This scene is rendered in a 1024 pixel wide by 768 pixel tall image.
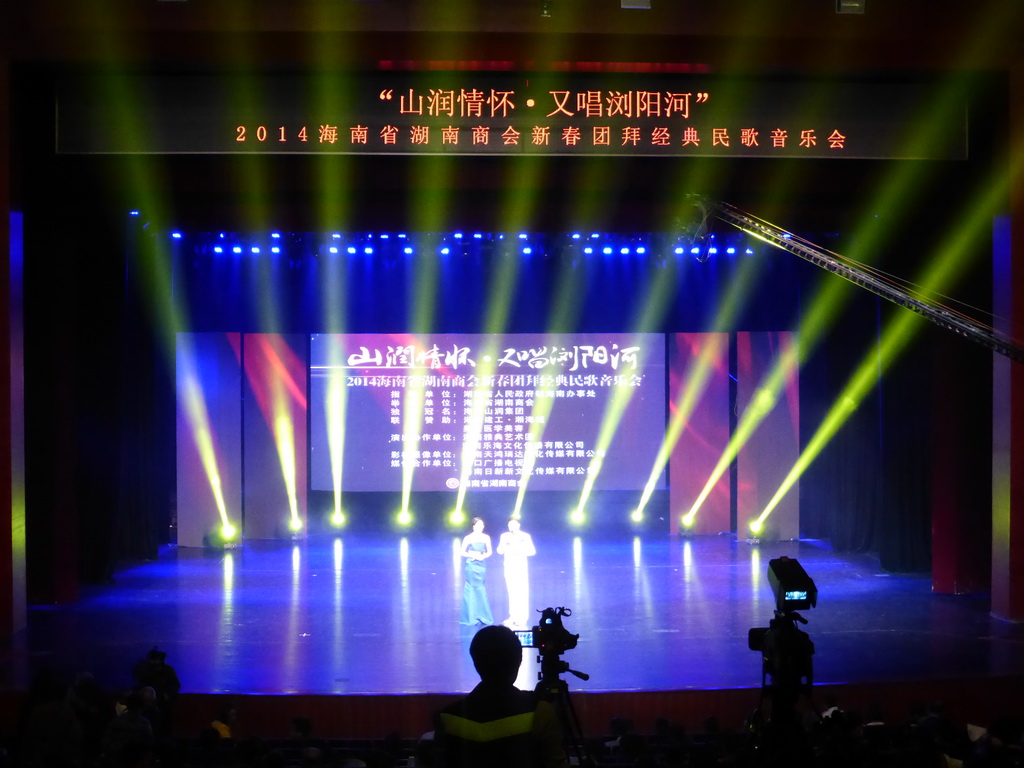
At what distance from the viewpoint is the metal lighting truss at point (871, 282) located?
724 centimetres

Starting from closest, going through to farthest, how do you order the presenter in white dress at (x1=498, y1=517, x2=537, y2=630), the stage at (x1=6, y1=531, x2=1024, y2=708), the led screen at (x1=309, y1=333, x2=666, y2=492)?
the stage at (x1=6, y1=531, x2=1024, y2=708) → the presenter in white dress at (x1=498, y1=517, x2=537, y2=630) → the led screen at (x1=309, y1=333, x2=666, y2=492)

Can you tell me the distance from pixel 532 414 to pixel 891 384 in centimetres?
427

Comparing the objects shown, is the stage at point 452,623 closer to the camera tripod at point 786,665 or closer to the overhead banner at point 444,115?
the camera tripod at point 786,665

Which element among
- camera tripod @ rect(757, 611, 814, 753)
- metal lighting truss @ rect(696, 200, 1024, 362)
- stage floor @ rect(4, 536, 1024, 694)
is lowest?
stage floor @ rect(4, 536, 1024, 694)

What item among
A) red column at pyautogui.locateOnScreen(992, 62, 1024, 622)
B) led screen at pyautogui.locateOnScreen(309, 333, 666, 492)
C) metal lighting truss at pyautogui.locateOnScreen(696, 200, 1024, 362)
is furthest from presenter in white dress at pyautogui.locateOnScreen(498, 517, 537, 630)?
led screen at pyautogui.locateOnScreen(309, 333, 666, 492)

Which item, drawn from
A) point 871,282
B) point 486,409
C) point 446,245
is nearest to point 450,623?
point 871,282

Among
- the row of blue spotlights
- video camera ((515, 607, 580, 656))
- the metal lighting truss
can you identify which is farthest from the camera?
the row of blue spotlights

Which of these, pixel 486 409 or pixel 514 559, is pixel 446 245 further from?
pixel 514 559

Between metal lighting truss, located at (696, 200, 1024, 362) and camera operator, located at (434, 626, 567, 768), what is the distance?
19.5 feet

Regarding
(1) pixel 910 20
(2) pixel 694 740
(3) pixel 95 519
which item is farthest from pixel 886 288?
(3) pixel 95 519

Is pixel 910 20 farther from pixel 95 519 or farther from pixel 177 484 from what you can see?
pixel 177 484

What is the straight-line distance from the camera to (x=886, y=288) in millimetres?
7805

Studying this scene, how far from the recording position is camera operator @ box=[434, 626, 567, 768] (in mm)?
2180

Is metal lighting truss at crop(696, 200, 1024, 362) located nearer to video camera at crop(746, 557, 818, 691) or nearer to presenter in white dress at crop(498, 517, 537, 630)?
presenter in white dress at crop(498, 517, 537, 630)
